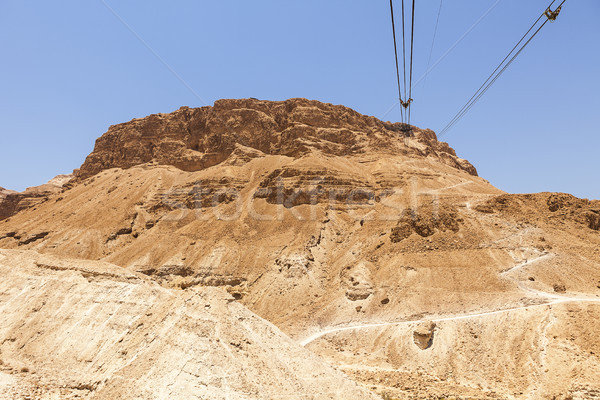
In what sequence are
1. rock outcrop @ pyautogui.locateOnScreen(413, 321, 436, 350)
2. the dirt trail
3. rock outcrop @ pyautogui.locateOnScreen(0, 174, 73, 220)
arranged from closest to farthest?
1. the dirt trail
2. rock outcrop @ pyautogui.locateOnScreen(413, 321, 436, 350)
3. rock outcrop @ pyautogui.locateOnScreen(0, 174, 73, 220)

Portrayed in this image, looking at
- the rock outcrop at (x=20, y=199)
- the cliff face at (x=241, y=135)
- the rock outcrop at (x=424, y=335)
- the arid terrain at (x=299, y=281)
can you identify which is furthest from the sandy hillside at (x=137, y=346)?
the rock outcrop at (x=20, y=199)

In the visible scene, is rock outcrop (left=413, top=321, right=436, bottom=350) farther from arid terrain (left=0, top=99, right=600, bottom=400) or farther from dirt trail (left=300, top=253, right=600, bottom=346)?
dirt trail (left=300, top=253, right=600, bottom=346)

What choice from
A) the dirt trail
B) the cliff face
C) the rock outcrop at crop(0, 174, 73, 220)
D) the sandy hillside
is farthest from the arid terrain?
the rock outcrop at crop(0, 174, 73, 220)

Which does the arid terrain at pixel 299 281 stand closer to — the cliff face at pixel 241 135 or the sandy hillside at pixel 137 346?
the sandy hillside at pixel 137 346

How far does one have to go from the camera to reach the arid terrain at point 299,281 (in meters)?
14.3

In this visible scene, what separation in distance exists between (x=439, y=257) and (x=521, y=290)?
23.3 feet

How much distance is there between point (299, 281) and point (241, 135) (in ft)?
156

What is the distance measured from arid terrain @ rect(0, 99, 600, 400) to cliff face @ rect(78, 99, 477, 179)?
2.06 ft

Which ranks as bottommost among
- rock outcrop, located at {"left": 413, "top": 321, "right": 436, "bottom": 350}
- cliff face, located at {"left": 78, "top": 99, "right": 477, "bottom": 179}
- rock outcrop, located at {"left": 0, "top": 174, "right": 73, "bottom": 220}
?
rock outcrop, located at {"left": 413, "top": 321, "right": 436, "bottom": 350}

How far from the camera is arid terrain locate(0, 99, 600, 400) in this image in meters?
14.3

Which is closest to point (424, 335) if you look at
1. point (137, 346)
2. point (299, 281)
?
point (299, 281)

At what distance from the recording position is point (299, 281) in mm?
37906

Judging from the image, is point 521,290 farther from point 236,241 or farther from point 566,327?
point 236,241

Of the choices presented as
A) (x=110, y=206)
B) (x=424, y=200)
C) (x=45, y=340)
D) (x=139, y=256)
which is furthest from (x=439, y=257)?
(x=110, y=206)
